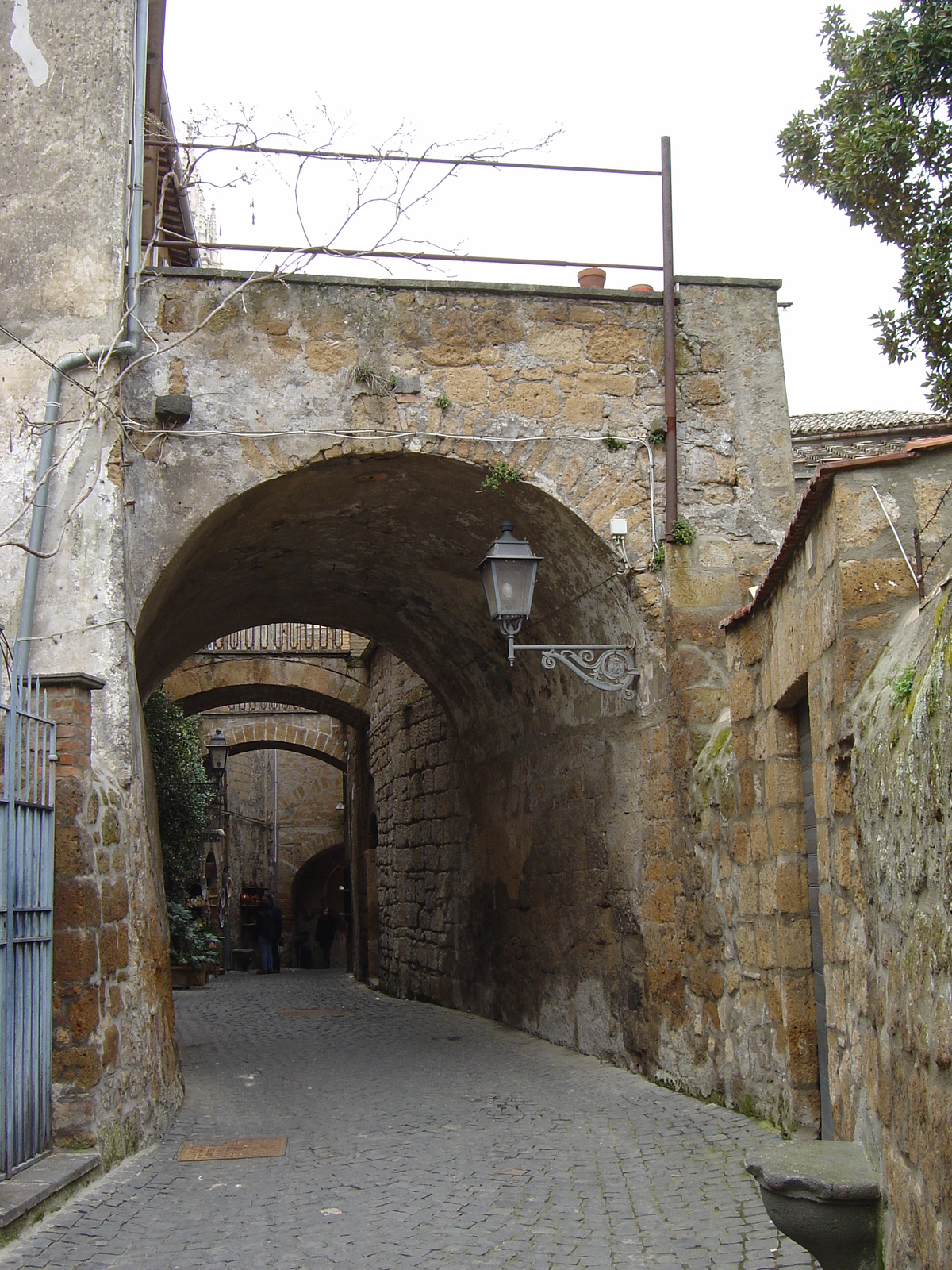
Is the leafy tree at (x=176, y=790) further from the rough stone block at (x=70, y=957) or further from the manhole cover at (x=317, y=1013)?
the rough stone block at (x=70, y=957)

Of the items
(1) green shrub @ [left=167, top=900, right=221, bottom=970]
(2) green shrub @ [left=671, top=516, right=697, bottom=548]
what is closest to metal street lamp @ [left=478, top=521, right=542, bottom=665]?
(2) green shrub @ [left=671, top=516, right=697, bottom=548]

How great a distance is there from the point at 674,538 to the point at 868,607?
2926 mm

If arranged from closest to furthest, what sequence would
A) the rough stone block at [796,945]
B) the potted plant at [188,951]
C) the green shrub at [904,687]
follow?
the green shrub at [904,687]
the rough stone block at [796,945]
the potted plant at [188,951]

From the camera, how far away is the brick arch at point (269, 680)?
14625mm

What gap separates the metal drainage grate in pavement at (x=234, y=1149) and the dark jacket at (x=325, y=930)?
18851mm

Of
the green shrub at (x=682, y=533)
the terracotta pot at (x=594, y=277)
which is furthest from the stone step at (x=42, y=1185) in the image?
the terracotta pot at (x=594, y=277)

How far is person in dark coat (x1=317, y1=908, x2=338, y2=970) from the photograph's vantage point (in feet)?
77.5

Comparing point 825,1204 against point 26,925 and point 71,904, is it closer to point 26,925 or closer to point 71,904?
point 26,925

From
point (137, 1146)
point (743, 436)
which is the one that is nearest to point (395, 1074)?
point (137, 1146)

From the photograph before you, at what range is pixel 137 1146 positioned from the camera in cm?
490

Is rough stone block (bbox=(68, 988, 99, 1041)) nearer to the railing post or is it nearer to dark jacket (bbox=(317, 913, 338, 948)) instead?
the railing post

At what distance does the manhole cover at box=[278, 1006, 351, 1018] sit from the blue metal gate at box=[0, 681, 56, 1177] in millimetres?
6111

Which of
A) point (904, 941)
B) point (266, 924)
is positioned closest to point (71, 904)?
point (904, 941)

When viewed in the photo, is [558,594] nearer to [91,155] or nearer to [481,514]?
[481,514]
